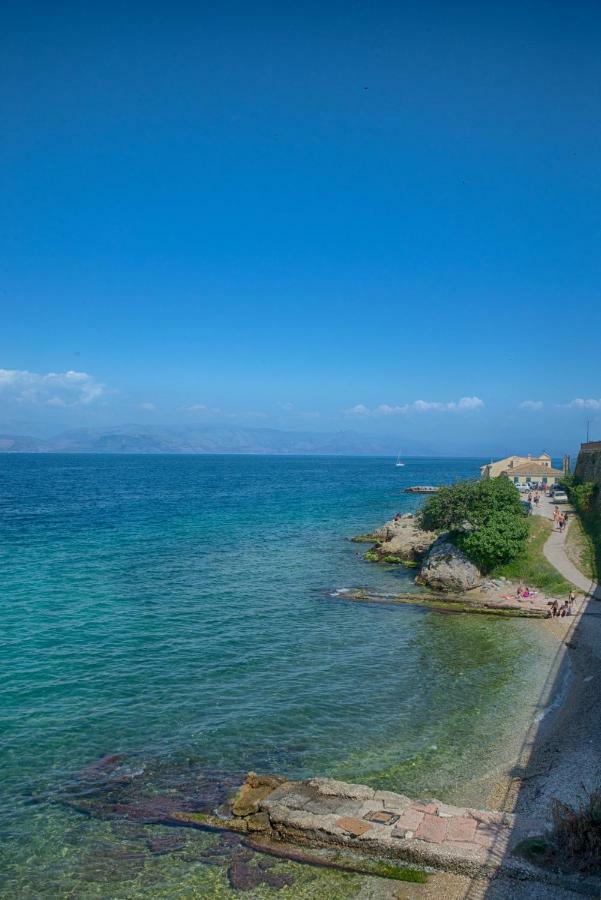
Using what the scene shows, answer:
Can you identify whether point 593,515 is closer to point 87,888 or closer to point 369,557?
point 369,557

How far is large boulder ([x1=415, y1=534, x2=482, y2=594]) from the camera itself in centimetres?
4175

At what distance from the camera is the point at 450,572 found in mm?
42188

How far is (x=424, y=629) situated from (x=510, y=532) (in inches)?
468

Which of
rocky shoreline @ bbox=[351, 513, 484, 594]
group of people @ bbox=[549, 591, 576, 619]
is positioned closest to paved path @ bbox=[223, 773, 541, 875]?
group of people @ bbox=[549, 591, 576, 619]

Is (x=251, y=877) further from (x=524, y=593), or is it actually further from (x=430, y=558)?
(x=430, y=558)

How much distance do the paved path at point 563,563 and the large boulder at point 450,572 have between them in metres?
6.04

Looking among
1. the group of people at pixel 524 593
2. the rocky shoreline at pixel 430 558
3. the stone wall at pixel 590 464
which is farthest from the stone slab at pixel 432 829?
the stone wall at pixel 590 464

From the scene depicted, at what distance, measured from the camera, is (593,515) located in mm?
54281

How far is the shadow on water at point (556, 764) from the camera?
1369 centimetres

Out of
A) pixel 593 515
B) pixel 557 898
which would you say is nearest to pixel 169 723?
pixel 557 898

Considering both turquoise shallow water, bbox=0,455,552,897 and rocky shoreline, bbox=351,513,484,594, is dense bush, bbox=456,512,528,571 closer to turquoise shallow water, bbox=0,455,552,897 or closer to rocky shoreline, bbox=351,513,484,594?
rocky shoreline, bbox=351,513,484,594

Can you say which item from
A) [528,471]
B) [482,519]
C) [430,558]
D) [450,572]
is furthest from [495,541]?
[528,471]

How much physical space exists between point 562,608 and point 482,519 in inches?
371

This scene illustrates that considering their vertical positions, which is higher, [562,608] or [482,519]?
[482,519]
